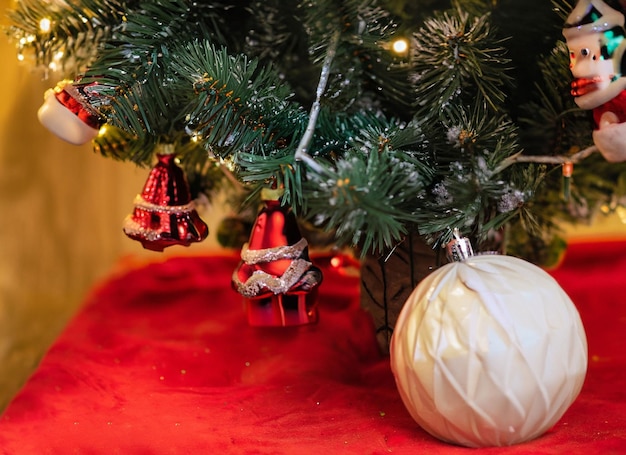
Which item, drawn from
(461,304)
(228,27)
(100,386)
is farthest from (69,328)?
(461,304)

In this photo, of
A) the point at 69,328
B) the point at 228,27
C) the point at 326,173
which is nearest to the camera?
the point at 326,173

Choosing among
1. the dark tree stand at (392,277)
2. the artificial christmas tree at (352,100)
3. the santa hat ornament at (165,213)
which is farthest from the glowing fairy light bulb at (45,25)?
the dark tree stand at (392,277)

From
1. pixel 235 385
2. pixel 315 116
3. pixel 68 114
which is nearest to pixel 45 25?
pixel 68 114

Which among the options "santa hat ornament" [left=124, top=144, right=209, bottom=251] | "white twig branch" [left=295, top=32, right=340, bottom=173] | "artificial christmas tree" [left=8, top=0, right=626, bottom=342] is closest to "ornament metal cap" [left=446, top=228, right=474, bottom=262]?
"artificial christmas tree" [left=8, top=0, right=626, bottom=342]

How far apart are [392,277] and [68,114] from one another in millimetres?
346

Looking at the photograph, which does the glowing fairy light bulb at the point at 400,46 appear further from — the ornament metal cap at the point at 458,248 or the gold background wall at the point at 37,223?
the gold background wall at the point at 37,223

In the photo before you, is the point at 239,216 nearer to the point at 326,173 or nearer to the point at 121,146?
the point at 121,146

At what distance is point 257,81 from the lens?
0.59 meters

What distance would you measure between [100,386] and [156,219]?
183 mm

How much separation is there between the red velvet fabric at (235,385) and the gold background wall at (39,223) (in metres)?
0.09

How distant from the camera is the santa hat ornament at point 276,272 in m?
0.62

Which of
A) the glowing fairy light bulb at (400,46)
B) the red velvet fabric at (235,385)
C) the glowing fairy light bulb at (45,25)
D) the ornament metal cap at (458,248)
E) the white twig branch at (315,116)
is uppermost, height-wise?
the glowing fairy light bulb at (45,25)

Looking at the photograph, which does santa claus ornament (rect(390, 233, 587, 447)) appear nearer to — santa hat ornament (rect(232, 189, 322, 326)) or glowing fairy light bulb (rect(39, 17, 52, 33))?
santa hat ornament (rect(232, 189, 322, 326))

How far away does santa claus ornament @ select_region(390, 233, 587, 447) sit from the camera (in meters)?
0.50
